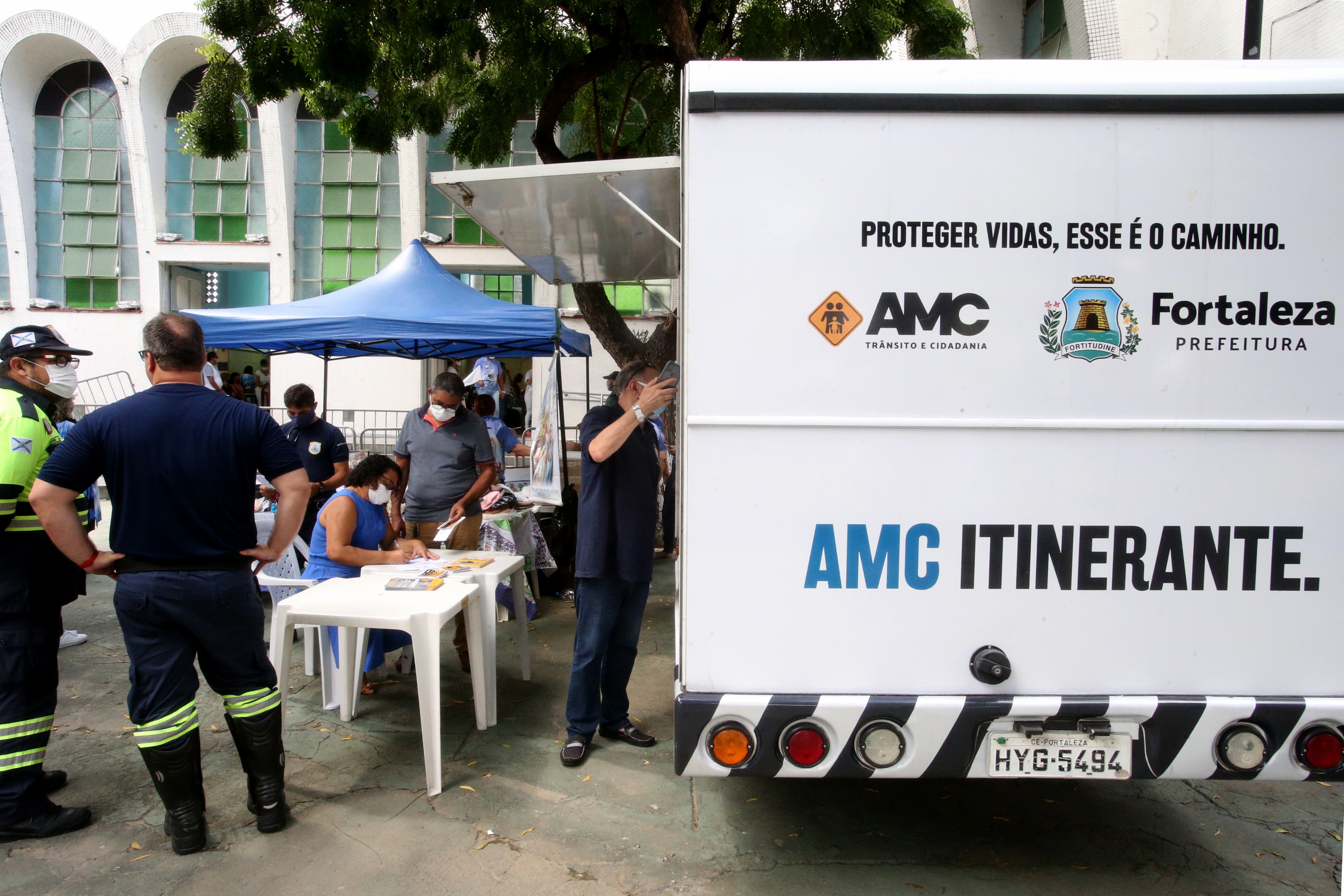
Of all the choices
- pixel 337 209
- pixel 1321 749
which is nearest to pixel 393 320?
pixel 1321 749

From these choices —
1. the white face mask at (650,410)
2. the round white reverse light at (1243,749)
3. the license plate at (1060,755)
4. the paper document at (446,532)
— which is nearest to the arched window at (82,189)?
the paper document at (446,532)

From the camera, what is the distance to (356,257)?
16953mm

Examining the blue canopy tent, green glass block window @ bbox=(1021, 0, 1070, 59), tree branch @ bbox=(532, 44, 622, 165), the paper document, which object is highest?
green glass block window @ bbox=(1021, 0, 1070, 59)

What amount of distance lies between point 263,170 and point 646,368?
16.2 meters

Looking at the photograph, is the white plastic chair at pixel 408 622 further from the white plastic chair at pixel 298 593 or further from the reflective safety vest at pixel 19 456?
the reflective safety vest at pixel 19 456

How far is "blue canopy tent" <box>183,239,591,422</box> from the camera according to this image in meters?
6.00

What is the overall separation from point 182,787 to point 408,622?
3.15 feet

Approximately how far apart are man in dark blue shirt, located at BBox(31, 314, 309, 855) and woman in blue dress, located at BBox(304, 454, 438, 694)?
3.47 ft

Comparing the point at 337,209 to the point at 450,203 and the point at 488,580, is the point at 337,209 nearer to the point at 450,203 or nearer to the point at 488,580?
the point at 450,203

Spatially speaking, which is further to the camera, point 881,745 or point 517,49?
point 517,49

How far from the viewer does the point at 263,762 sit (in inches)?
121

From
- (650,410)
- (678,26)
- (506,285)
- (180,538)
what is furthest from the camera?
(506,285)

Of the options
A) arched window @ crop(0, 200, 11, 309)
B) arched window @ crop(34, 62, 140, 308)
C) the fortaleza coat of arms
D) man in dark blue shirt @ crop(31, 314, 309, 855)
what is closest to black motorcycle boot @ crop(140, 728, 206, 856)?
man in dark blue shirt @ crop(31, 314, 309, 855)

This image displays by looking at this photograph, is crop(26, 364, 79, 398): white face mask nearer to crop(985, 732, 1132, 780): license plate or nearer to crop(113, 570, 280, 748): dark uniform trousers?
crop(113, 570, 280, 748): dark uniform trousers
